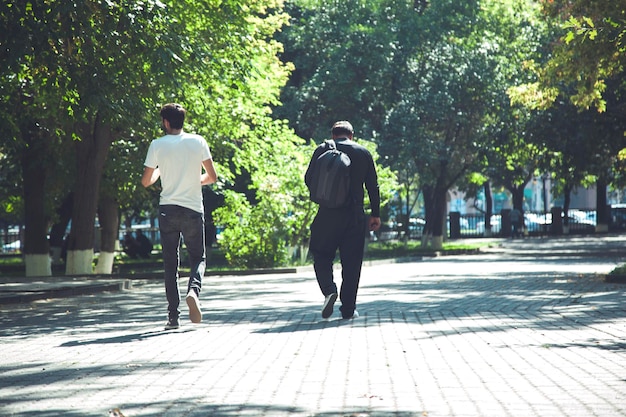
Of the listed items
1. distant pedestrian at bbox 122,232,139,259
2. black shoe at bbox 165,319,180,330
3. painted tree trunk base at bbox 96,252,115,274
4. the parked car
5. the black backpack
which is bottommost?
black shoe at bbox 165,319,180,330

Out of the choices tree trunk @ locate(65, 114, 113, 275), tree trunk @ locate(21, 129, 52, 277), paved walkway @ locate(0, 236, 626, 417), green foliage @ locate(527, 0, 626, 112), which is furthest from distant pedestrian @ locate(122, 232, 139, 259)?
paved walkway @ locate(0, 236, 626, 417)

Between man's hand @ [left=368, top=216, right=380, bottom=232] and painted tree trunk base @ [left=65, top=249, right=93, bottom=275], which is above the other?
man's hand @ [left=368, top=216, right=380, bottom=232]

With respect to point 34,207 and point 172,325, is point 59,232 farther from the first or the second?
point 172,325

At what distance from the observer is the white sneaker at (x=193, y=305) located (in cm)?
1071

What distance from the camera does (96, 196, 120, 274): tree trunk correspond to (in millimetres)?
30219

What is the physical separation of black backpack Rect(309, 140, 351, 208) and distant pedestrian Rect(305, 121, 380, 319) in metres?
0.14

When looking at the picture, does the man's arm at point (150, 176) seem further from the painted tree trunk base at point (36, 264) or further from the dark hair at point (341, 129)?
the painted tree trunk base at point (36, 264)

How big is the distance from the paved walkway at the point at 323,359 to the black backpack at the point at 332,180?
46.8 inches

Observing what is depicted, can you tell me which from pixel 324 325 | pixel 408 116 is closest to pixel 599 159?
pixel 408 116

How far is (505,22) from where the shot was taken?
5078cm

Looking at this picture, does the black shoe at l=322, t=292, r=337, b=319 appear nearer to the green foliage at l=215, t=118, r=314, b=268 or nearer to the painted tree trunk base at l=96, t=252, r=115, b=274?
the green foliage at l=215, t=118, r=314, b=268

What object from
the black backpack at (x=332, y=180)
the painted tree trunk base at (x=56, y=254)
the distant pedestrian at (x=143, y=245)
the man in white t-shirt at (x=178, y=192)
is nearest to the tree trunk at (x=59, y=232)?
the painted tree trunk base at (x=56, y=254)

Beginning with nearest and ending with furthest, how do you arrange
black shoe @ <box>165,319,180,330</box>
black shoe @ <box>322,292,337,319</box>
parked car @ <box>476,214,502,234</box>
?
black shoe @ <box>165,319,180,330</box> < black shoe @ <box>322,292,337,319</box> < parked car @ <box>476,214,502,234</box>

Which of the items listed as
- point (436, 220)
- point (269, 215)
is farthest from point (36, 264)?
point (436, 220)
